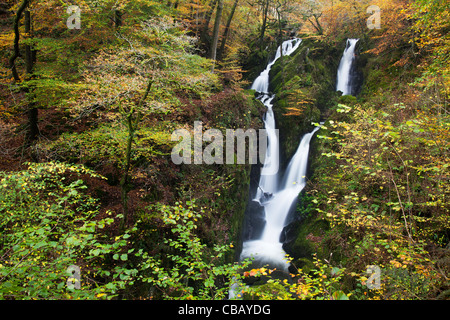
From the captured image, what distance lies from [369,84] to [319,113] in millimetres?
3080

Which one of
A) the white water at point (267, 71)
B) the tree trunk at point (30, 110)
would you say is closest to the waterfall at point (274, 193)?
the white water at point (267, 71)

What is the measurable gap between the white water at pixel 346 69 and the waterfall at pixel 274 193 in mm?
5174

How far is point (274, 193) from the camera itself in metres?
12.7

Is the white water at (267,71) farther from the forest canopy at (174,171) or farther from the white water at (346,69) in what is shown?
the white water at (346,69)

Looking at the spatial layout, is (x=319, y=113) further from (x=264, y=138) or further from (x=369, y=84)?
(x=264, y=138)

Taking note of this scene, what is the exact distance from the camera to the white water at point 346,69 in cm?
1557

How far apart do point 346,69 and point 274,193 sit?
11253 millimetres

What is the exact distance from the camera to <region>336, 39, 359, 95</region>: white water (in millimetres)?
15574

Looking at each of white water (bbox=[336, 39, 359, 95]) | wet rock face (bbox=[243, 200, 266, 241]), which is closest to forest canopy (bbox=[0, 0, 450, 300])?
white water (bbox=[336, 39, 359, 95])

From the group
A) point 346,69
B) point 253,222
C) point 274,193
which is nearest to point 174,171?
point 253,222

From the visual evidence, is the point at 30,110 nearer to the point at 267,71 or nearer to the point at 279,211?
the point at 279,211

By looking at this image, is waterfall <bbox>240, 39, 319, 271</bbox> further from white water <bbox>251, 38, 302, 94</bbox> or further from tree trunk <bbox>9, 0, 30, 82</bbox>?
tree trunk <bbox>9, 0, 30, 82</bbox>

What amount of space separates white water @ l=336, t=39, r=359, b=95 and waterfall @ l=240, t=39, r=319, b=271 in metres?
5.17

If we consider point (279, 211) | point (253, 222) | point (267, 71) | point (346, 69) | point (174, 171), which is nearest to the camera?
point (174, 171)
